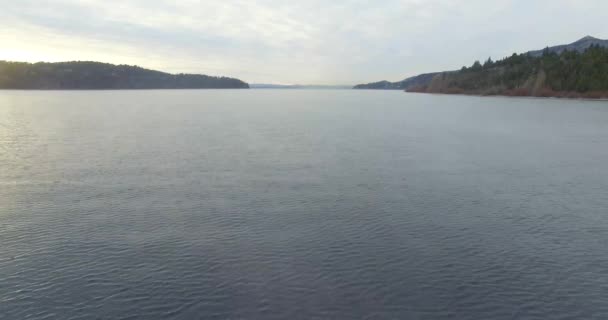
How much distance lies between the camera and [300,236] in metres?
26.6

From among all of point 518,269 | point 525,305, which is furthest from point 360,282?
point 518,269

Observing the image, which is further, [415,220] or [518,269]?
[415,220]

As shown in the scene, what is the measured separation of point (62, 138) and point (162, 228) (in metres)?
50.7

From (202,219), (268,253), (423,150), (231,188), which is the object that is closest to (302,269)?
(268,253)

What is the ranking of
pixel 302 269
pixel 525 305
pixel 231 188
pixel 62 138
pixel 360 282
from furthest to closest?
pixel 62 138 < pixel 231 188 < pixel 302 269 < pixel 360 282 < pixel 525 305

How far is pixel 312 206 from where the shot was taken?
→ 3288 cm

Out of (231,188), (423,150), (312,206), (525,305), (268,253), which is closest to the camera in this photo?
(525,305)

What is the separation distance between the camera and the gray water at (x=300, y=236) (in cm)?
1908

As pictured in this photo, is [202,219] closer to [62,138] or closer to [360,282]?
[360,282]

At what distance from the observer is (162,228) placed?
91.6 feet

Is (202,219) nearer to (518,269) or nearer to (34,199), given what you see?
(34,199)

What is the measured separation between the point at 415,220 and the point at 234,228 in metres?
13.6

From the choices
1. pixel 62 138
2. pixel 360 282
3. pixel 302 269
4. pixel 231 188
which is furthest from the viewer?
pixel 62 138

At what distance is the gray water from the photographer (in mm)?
19078
